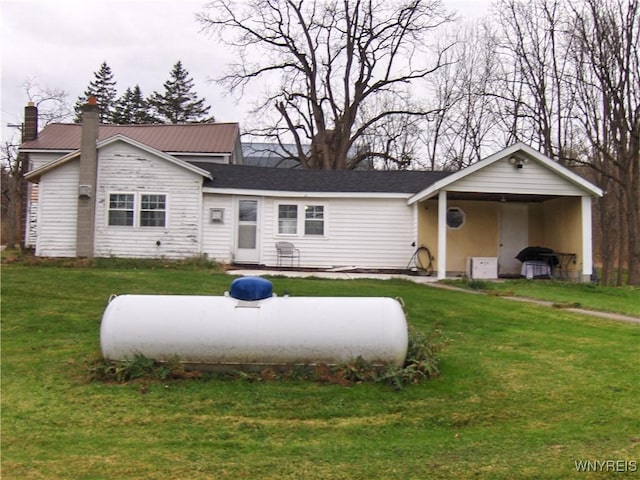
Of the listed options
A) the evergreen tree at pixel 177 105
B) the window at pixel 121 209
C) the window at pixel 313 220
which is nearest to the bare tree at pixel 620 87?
the window at pixel 313 220

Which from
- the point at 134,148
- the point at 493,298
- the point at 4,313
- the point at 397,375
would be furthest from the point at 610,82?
the point at 4,313

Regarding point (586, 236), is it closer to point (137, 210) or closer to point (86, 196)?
point (137, 210)

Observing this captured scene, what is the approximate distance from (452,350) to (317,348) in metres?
2.11

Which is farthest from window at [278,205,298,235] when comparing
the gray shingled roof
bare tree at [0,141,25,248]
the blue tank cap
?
bare tree at [0,141,25,248]

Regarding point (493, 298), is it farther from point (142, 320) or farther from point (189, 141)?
point (189, 141)

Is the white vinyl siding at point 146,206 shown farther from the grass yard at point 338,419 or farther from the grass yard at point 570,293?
the grass yard at point 338,419

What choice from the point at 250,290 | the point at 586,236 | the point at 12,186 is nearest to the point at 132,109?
the point at 12,186

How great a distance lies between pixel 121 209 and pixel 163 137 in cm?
1130

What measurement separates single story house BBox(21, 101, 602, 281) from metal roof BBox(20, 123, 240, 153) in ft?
Result: 25.5

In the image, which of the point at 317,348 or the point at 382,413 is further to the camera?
the point at 317,348

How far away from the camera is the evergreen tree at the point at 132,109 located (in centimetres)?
Result: 5038

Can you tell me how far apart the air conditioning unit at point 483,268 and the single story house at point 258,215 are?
73cm

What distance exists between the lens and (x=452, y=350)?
6461mm

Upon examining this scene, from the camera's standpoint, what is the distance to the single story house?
16203 millimetres
